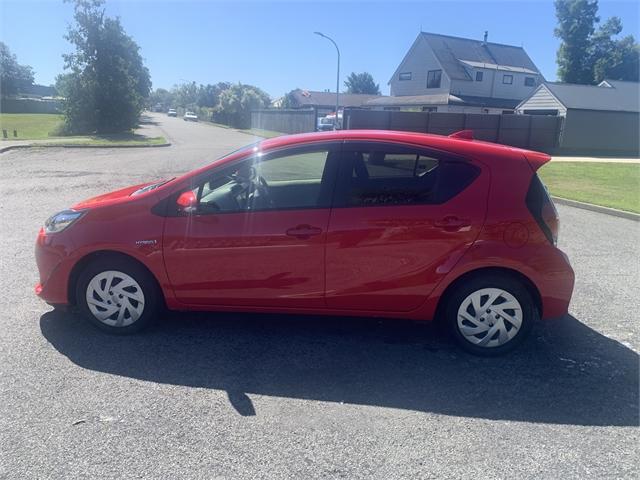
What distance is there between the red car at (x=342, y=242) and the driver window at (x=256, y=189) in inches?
0.4

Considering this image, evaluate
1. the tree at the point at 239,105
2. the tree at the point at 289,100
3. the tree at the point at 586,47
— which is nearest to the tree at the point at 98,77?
the tree at the point at 239,105

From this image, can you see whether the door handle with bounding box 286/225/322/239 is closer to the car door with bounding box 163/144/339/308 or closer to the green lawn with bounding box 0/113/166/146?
the car door with bounding box 163/144/339/308

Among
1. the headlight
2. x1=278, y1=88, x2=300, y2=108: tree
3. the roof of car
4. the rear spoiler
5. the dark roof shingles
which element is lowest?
the headlight

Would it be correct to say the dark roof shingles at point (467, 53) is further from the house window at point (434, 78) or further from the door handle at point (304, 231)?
the door handle at point (304, 231)

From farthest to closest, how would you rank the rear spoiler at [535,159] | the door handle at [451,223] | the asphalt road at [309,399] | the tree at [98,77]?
1. the tree at [98,77]
2. the rear spoiler at [535,159]
3. the door handle at [451,223]
4. the asphalt road at [309,399]

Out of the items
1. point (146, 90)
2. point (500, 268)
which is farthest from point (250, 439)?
point (146, 90)

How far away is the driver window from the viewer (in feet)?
12.5

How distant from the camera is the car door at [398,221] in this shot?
3.66 m

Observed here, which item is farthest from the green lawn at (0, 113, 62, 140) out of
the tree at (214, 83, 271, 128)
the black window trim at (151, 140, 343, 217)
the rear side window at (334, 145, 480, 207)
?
the rear side window at (334, 145, 480, 207)

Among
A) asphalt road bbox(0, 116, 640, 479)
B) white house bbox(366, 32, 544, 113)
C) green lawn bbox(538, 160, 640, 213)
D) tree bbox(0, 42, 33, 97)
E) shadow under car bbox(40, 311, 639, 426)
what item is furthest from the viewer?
tree bbox(0, 42, 33, 97)

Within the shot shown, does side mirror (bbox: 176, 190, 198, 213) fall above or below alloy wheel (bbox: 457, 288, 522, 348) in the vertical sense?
above

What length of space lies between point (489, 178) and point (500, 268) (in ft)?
2.25

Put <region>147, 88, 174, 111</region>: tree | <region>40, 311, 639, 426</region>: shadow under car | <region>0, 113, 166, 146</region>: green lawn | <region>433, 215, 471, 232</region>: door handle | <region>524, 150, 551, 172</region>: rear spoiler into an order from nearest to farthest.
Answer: <region>40, 311, 639, 426</region>: shadow under car, <region>433, 215, 471, 232</region>: door handle, <region>524, 150, 551, 172</region>: rear spoiler, <region>0, 113, 166, 146</region>: green lawn, <region>147, 88, 174, 111</region>: tree

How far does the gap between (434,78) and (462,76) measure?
2.52 meters
